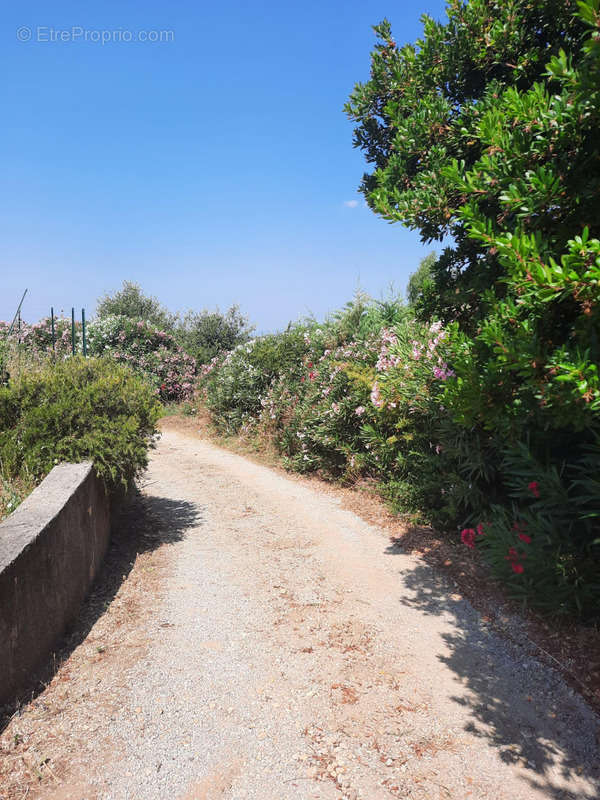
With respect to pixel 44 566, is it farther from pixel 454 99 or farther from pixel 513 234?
pixel 454 99

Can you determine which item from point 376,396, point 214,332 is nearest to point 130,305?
point 214,332

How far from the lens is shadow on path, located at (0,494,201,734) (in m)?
3.29

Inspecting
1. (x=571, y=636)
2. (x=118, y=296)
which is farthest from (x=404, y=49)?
(x=118, y=296)

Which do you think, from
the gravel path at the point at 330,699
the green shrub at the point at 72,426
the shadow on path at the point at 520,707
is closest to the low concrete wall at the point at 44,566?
the green shrub at the point at 72,426

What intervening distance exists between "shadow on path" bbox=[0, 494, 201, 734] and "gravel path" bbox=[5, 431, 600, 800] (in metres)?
0.44

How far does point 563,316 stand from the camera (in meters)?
2.59

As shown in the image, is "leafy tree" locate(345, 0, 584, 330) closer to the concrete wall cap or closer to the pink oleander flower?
the pink oleander flower

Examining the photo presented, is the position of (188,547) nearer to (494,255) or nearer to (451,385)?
(451,385)

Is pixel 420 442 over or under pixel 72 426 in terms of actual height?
under

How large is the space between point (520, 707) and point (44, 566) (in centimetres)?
307

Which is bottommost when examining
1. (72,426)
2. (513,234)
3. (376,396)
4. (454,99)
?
(72,426)

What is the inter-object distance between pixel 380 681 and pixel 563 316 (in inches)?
97.0

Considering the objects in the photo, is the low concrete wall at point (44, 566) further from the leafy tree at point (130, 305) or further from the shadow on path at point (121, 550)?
the leafy tree at point (130, 305)

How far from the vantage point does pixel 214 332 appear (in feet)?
59.4
